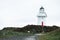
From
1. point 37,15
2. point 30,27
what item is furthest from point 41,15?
point 30,27

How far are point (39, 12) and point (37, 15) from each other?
2.13 meters

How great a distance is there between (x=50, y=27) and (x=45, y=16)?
11737mm

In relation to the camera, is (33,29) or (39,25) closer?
(39,25)

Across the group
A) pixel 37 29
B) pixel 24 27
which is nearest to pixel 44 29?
pixel 37 29

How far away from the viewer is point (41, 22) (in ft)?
286

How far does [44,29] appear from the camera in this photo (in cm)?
9356

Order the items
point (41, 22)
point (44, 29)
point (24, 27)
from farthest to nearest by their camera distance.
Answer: point (24, 27) → point (44, 29) → point (41, 22)

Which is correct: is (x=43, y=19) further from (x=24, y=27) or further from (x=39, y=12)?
(x=24, y=27)

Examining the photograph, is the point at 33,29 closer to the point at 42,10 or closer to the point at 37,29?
the point at 37,29

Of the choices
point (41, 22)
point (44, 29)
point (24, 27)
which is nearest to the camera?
point (41, 22)

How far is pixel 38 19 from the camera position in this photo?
8906 cm

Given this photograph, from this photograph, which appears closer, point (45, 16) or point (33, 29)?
point (45, 16)

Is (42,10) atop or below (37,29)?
atop

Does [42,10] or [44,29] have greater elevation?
[42,10]
